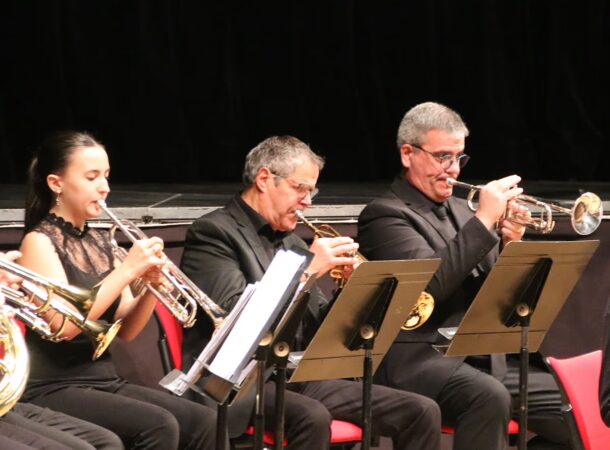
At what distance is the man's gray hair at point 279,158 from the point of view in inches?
169

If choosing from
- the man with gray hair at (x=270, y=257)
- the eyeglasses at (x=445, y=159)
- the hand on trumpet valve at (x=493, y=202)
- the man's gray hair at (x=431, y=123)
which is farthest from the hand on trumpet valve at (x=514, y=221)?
the man with gray hair at (x=270, y=257)

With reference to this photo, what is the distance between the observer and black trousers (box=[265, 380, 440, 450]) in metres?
4.02

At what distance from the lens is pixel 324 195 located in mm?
6168

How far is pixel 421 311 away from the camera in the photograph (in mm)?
4371

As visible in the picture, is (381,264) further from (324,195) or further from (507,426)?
(324,195)

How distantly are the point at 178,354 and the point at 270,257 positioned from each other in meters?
0.52

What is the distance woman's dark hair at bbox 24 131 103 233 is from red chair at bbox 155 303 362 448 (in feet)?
1.81

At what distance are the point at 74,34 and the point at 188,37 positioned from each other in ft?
2.23

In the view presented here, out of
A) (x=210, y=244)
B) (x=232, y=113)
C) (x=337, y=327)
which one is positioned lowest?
(x=337, y=327)

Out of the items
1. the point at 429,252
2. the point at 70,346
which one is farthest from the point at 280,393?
the point at 429,252

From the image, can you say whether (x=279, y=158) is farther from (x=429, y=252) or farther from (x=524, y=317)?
(x=524, y=317)

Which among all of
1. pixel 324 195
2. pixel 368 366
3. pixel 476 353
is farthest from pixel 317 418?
pixel 324 195

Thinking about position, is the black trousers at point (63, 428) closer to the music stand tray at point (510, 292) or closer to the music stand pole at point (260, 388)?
the music stand pole at point (260, 388)

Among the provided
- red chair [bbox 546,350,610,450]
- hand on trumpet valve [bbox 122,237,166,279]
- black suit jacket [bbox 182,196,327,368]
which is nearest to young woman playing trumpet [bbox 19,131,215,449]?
hand on trumpet valve [bbox 122,237,166,279]
